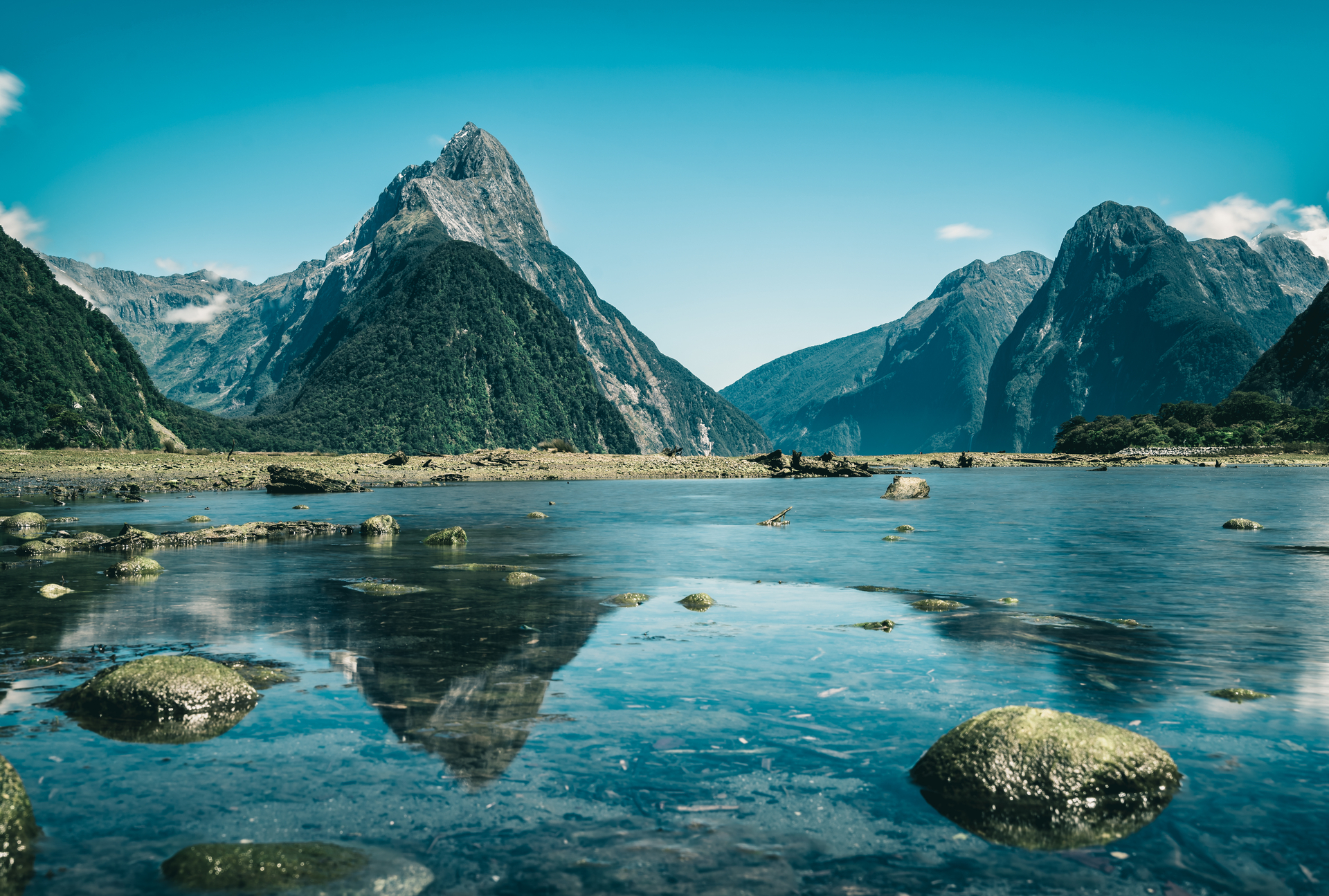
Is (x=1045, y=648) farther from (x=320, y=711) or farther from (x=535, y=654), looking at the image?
(x=320, y=711)

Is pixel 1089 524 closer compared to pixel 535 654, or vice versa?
pixel 535 654

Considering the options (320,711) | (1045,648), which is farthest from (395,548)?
(1045,648)

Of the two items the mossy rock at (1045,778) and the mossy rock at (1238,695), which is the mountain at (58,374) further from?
the mossy rock at (1238,695)

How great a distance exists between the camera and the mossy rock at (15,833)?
7242mm

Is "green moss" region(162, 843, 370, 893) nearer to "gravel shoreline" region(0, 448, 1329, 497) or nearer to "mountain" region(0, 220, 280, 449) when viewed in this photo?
"gravel shoreline" region(0, 448, 1329, 497)

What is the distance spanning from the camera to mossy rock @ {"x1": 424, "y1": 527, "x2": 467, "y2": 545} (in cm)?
3212

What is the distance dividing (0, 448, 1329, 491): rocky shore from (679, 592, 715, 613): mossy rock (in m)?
48.3

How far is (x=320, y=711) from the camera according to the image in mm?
11812

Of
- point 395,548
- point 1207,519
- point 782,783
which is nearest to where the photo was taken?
point 782,783

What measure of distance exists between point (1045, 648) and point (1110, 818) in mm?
7512

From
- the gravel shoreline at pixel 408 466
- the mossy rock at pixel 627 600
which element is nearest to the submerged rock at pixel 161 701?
the mossy rock at pixel 627 600

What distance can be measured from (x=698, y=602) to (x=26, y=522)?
3043 cm

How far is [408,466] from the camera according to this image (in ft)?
366

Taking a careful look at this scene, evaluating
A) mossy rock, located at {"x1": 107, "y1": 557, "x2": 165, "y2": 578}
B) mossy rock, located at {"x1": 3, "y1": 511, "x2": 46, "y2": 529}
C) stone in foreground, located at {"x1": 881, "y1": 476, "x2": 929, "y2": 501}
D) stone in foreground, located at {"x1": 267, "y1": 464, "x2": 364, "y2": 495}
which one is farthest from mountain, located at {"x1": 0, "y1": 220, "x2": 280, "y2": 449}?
mossy rock, located at {"x1": 107, "y1": 557, "x2": 165, "y2": 578}
